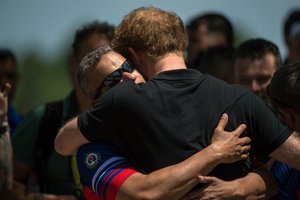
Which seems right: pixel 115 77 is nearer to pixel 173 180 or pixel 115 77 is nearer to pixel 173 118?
pixel 173 118

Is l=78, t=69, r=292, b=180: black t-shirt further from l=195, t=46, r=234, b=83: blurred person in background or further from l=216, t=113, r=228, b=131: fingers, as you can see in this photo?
l=195, t=46, r=234, b=83: blurred person in background

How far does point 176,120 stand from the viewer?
3664 millimetres

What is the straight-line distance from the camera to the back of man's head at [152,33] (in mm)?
3807

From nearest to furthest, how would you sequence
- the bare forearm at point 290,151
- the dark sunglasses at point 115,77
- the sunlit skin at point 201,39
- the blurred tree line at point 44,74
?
the bare forearm at point 290,151 → the dark sunglasses at point 115,77 → the sunlit skin at point 201,39 → the blurred tree line at point 44,74

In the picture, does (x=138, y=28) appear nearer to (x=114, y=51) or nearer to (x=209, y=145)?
(x=114, y=51)

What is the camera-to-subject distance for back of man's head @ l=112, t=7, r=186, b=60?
12.5 ft

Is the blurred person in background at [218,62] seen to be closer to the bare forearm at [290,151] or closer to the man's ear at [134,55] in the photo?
the man's ear at [134,55]

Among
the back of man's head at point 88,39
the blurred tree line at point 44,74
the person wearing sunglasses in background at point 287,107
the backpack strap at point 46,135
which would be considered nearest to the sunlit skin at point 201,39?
the back of man's head at point 88,39

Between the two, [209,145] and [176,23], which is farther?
[176,23]

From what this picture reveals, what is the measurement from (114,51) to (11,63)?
3397 mm

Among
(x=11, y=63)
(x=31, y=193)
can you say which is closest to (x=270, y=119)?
(x=31, y=193)

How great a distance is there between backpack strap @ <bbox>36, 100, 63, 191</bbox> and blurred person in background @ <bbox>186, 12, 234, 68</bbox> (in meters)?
2.55

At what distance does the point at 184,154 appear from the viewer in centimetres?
366

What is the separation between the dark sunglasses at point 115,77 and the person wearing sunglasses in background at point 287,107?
83cm
